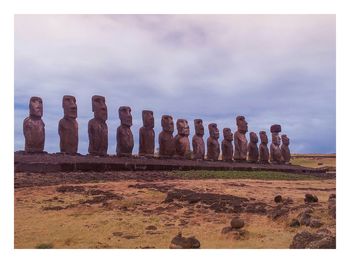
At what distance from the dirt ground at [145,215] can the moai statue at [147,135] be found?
10.1 meters

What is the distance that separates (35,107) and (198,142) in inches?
431

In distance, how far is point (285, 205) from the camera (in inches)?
482

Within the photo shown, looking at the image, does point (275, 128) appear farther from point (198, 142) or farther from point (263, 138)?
point (198, 142)

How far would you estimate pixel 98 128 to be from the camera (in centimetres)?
2281

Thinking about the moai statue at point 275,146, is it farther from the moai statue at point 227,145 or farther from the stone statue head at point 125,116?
the stone statue head at point 125,116

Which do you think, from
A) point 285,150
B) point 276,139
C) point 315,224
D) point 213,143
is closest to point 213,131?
point 213,143

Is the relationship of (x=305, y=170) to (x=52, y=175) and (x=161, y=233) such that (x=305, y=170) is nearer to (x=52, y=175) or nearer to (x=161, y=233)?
(x=52, y=175)

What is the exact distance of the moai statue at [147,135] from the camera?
2522 cm

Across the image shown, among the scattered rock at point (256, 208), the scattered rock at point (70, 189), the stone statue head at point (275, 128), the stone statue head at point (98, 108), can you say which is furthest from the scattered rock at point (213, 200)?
the stone statue head at point (275, 128)

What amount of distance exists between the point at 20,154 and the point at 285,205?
11.0 m

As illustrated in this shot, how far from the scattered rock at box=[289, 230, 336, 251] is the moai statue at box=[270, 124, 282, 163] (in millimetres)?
27584

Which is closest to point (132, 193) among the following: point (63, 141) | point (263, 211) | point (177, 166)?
point (263, 211)

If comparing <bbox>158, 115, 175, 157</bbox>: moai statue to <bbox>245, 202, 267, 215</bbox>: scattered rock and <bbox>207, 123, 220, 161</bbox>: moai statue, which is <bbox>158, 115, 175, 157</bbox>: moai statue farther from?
<bbox>245, 202, 267, 215</bbox>: scattered rock

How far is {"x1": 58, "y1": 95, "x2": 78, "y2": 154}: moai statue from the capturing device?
21531 mm
